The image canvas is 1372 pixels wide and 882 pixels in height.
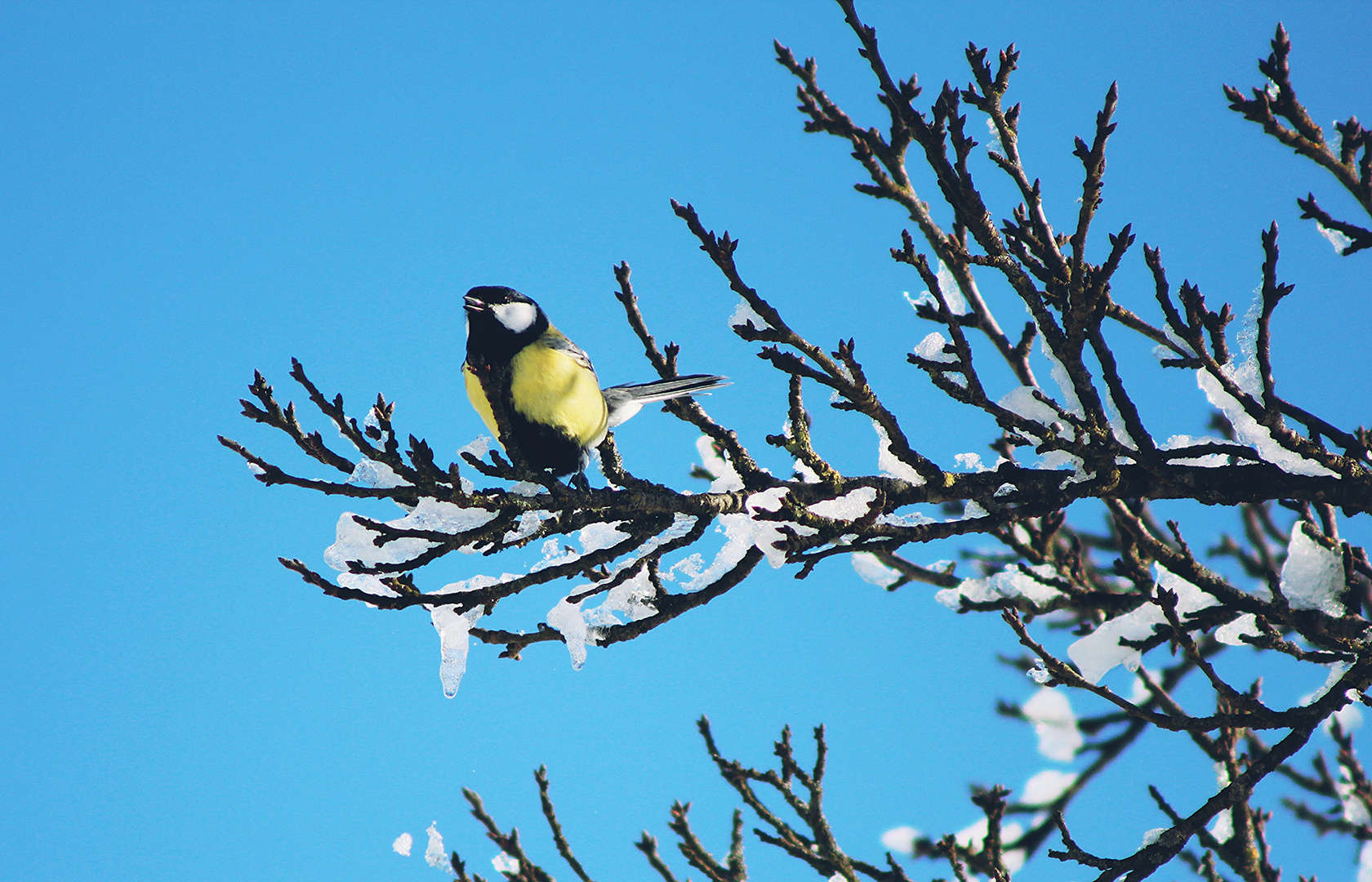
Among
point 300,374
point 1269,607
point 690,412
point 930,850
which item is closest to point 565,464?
point 690,412

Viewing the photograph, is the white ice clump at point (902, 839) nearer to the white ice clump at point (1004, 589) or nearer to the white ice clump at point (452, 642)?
the white ice clump at point (1004, 589)

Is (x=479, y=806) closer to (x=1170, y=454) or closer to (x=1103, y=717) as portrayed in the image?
(x=1103, y=717)

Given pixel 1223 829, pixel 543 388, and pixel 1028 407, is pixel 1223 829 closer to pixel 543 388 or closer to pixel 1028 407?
pixel 1028 407

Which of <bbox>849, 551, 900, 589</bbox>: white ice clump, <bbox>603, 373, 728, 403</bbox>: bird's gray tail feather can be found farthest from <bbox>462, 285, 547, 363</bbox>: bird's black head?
<bbox>849, 551, 900, 589</bbox>: white ice clump

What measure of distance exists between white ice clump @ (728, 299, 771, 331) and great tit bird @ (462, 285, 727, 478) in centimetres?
64

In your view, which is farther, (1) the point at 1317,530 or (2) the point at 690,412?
(2) the point at 690,412

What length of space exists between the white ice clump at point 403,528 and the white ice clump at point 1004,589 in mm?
2320

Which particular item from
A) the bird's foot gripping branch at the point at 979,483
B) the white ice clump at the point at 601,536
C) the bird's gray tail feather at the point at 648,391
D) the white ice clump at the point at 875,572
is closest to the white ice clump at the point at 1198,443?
the bird's foot gripping branch at the point at 979,483

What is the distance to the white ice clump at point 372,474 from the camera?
253 centimetres

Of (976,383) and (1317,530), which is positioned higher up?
(976,383)

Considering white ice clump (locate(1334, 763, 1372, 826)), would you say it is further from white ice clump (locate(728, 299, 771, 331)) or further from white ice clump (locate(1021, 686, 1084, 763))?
white ice clump (locate(728, 299, 771, 331))

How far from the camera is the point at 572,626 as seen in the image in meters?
2.96

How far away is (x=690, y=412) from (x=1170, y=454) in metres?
1.54

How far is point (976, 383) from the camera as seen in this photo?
8.55 feet
